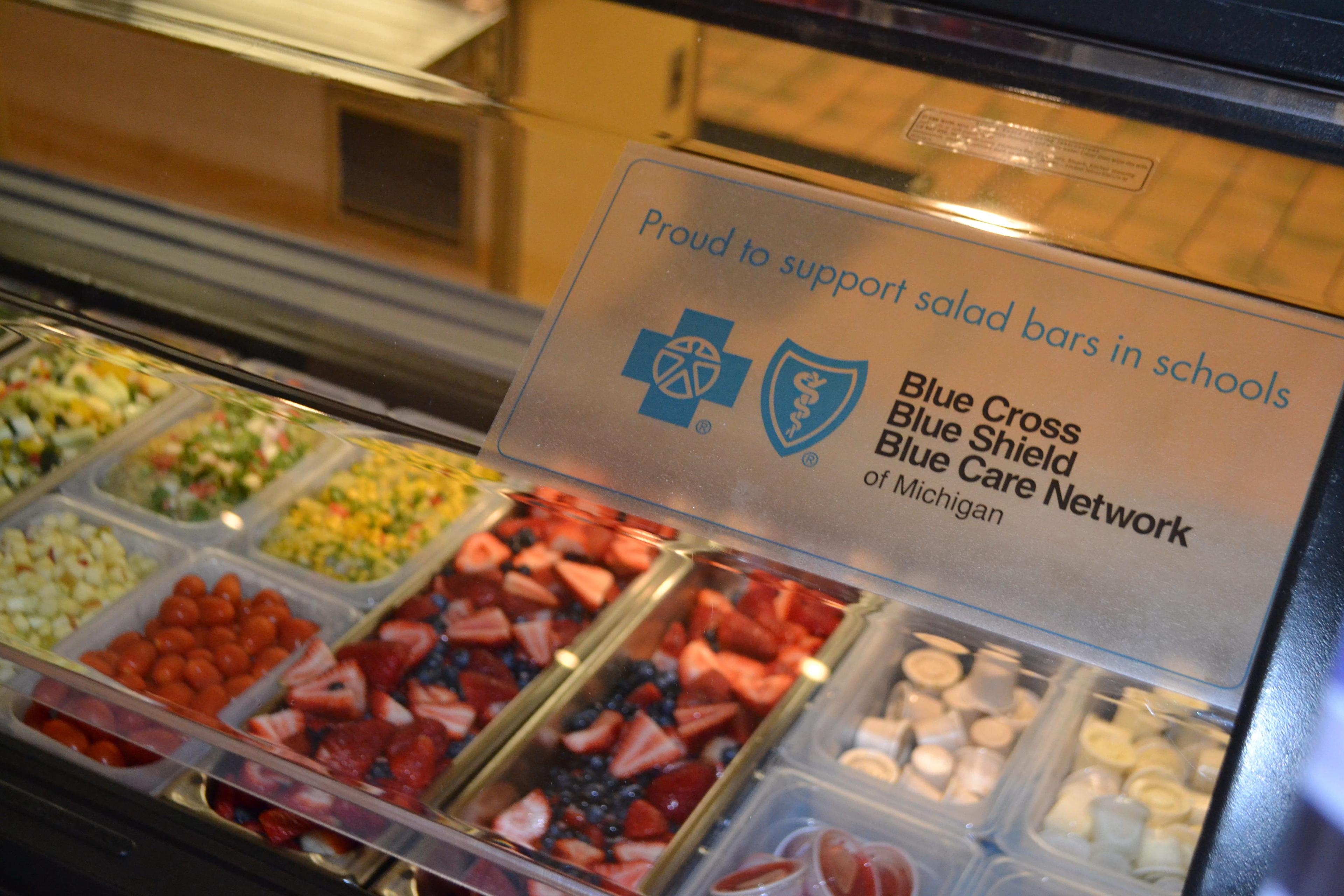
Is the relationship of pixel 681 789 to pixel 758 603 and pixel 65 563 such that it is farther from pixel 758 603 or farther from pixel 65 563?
pixel 65 563

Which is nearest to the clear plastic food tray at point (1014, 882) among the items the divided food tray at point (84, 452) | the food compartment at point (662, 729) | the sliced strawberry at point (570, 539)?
the food compartment at point (662, 729)

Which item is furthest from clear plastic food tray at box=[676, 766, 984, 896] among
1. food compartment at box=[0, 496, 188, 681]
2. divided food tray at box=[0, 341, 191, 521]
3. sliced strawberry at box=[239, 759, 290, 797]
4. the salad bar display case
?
divided food tray at box=[0, 341, 191, 521]

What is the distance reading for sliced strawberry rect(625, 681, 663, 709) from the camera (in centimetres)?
154

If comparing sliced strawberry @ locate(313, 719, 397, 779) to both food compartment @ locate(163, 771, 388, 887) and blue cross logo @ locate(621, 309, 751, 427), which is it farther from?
blue cross logo @ locate(621, 309, 751, 427)

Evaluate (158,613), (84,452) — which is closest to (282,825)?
(158,613)

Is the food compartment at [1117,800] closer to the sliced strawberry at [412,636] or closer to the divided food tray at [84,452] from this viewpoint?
the sliced strawberry at [412,636]

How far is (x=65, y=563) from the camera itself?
171 centimetres

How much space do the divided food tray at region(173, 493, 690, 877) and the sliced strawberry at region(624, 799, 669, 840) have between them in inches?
7.6

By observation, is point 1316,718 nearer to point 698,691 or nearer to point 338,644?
point 698,691

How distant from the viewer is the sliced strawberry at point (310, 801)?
1.15 m

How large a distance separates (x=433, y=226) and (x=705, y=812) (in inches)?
29.5

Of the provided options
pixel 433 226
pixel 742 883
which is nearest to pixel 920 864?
pixel 742 883

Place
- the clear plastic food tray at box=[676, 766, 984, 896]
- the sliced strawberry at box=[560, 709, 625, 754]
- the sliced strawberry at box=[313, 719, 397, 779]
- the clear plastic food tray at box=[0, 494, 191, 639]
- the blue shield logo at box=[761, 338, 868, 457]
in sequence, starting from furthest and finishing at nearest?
the clear plastic food tray at box=[0, 494, 191, 639] → the sliced strawberry at box=[560, 709, 625, 754] → the sliced strawberry at box=[313, 719, 397, 779] → the clear plastic food tray at box=[676, 766, 984, 896] → the blue shield logo at box=[761, 338, 868, 457]

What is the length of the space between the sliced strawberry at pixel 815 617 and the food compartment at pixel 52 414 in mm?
1077
